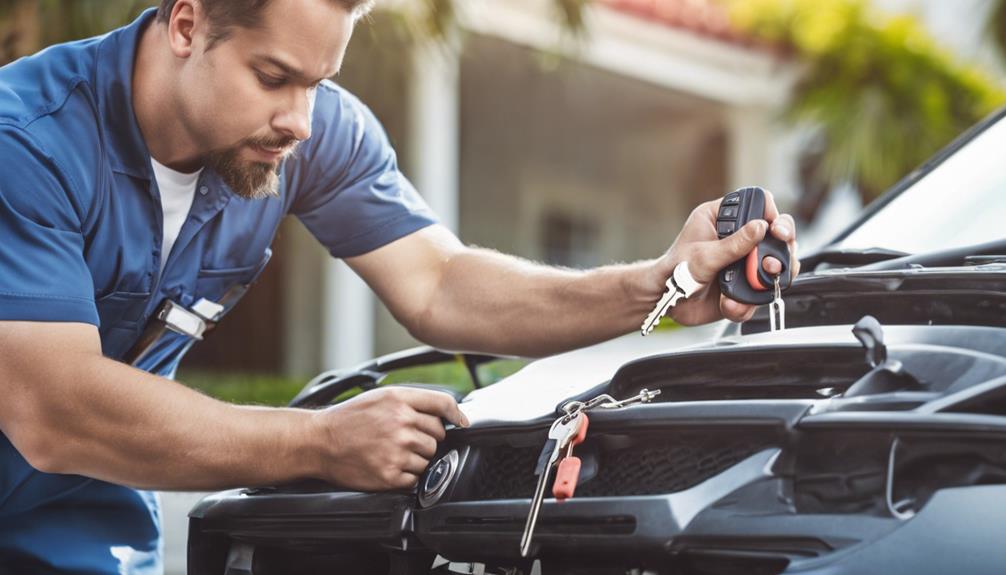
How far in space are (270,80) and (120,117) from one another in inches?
12.3

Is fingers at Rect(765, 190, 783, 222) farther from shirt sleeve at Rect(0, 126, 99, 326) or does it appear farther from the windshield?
shirt sleeve at Rect(0, 126, 99, 326)

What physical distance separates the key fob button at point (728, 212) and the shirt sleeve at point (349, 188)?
846 mm

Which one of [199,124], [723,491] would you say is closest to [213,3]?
[199,124]

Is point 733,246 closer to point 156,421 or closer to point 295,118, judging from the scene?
point 295,118

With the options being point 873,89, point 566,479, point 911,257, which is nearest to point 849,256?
point 911,257

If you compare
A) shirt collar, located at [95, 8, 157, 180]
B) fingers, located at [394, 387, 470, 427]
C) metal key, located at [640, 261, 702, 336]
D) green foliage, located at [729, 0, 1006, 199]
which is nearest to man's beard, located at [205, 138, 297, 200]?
shirt collar, located at [95, 8, 157, 180]

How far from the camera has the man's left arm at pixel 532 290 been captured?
Answer: 2246 millimetres

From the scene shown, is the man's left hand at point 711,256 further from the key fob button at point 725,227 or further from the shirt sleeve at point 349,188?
the shirt sleeve at point 349,188

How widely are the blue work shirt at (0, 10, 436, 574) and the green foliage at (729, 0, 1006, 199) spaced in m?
8.20

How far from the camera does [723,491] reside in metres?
1.50

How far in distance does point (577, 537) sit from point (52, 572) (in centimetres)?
130

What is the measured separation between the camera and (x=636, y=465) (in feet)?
5.46

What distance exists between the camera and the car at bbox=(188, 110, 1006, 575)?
1433mm

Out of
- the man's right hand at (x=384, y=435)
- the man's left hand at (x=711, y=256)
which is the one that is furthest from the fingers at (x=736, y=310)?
the man's right hand at (x=384, y=435)
